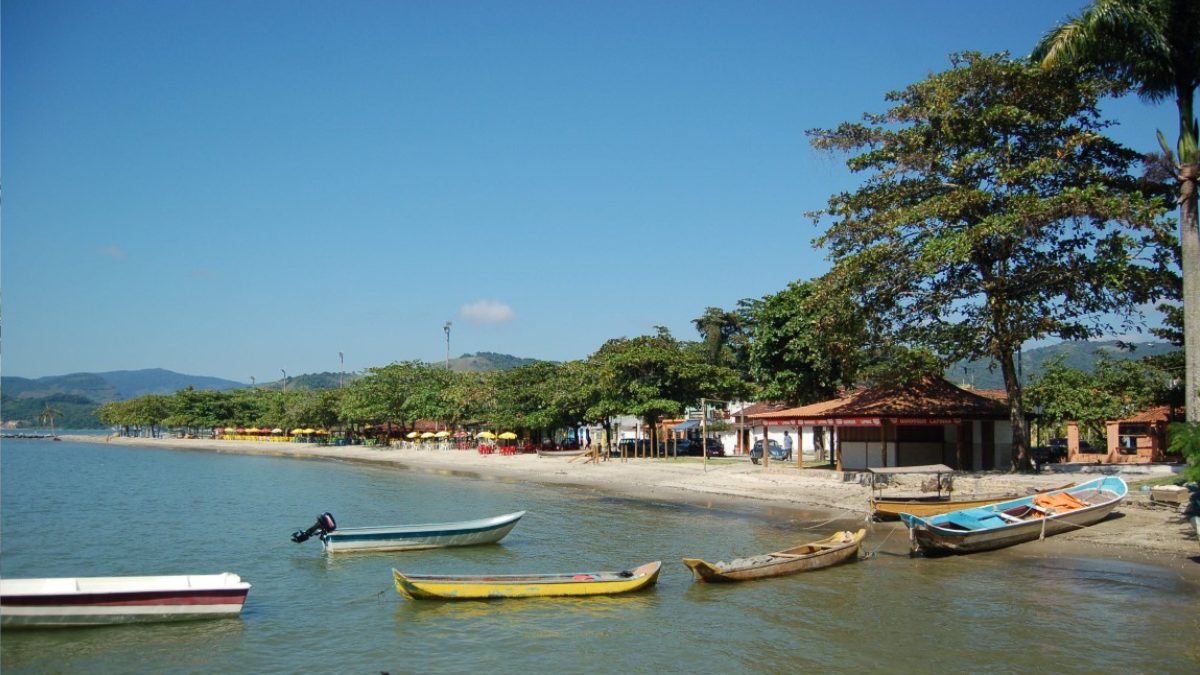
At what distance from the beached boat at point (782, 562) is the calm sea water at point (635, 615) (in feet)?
0.86

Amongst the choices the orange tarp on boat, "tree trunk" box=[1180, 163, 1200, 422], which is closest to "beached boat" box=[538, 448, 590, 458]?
the orange tarp on boat

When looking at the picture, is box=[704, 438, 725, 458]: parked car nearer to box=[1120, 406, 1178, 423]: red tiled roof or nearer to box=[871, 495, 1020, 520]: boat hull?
box=[1120, 406, 1178, 423]: red tiled roof

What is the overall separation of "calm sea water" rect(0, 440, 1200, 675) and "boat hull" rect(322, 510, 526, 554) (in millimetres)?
307

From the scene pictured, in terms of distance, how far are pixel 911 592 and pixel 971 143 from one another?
16.7 meters

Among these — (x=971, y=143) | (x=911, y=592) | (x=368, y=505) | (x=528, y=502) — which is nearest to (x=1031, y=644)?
(x=911, y=592)

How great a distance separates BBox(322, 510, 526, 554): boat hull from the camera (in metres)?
21.5

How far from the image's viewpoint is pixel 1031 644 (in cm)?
1315

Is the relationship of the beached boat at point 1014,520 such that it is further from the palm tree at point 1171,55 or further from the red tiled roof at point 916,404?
the red tiled roof at point 916,404

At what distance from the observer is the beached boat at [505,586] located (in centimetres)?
1577

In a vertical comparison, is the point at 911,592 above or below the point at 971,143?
below

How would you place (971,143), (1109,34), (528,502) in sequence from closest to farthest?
(1109,34) < (971,143) < (528,502)

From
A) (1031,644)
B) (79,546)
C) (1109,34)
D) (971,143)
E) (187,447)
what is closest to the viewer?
(1031,644)

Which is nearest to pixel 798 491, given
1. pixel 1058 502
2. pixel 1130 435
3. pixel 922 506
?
pixel 922 506

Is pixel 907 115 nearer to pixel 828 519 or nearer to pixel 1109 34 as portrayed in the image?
pixel 1109 34
